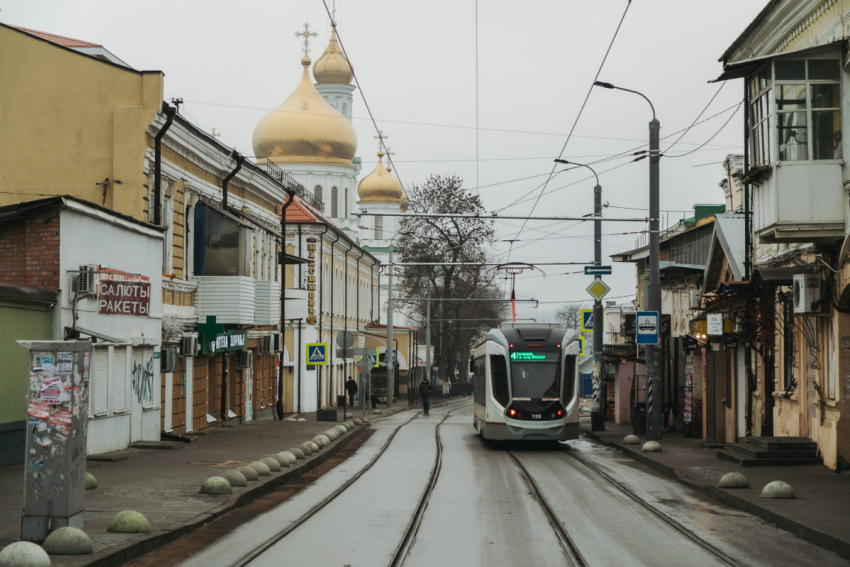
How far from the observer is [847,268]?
Result: 55.6 ft

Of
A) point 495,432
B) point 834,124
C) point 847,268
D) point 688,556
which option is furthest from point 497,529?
point 495,432

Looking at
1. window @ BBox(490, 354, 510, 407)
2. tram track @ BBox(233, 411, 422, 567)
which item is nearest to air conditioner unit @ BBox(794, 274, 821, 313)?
tram track @ BBox(233, 411, 422, 567)

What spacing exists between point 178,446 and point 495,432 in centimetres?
768

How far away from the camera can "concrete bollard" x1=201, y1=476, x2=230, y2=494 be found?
14344mm

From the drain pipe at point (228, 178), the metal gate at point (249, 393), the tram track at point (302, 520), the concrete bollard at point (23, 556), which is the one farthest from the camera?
the metal gate at point (249, 393)

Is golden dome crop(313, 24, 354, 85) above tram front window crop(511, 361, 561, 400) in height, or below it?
above

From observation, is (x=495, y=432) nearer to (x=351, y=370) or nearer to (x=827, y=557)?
(x=827, y=557)

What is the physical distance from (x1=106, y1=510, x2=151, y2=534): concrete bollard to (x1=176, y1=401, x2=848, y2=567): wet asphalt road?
2.36ft

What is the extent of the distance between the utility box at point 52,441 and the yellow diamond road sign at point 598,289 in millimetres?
22866

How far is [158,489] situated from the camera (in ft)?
48.2

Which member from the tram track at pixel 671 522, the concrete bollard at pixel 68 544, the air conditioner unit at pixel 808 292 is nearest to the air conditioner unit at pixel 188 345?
the tram track at pixel 671 522

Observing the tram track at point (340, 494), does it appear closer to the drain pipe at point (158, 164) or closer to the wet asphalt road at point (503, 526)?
the wet asphalt road at point (503, 526)

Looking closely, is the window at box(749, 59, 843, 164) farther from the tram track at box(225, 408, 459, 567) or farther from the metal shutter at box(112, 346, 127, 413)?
the metal shutter at box(112, 346, 127, 413)

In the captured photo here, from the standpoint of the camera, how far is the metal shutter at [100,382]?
62.9ft
